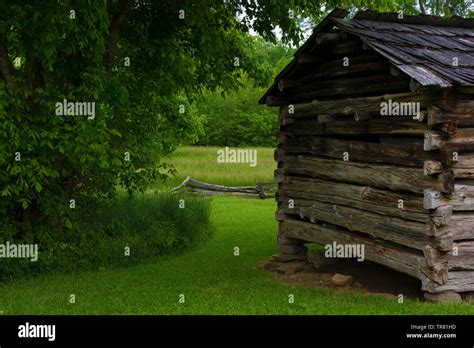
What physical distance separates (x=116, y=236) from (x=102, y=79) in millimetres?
4003

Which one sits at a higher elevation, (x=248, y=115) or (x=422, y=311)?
(x=248, y=115)

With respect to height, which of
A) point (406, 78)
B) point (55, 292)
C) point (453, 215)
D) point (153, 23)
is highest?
point (153, 23)

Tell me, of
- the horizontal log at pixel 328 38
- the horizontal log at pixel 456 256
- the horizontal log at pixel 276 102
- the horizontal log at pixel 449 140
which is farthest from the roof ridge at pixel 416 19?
the horizontal log at pixel 456 256

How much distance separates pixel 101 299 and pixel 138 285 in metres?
1.11

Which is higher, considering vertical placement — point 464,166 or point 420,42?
point 420,42

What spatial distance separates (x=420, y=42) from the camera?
980 centimetres

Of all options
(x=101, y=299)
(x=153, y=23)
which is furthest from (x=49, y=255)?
(x=153, y=23)

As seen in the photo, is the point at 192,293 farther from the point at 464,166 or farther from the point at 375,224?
the point at 464,166

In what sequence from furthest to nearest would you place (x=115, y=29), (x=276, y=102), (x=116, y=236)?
1. (x=116, y=236)
2. (x=276, y=102)
3. (x=115, y=29)

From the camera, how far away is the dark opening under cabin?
8.60 meters

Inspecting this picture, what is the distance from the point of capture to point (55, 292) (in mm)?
9922

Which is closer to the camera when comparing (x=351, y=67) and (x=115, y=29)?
(x=351, y=67)

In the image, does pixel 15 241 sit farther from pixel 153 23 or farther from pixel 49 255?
pixel 153 23

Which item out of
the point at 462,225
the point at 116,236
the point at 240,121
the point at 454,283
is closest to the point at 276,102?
the point at 116,236
